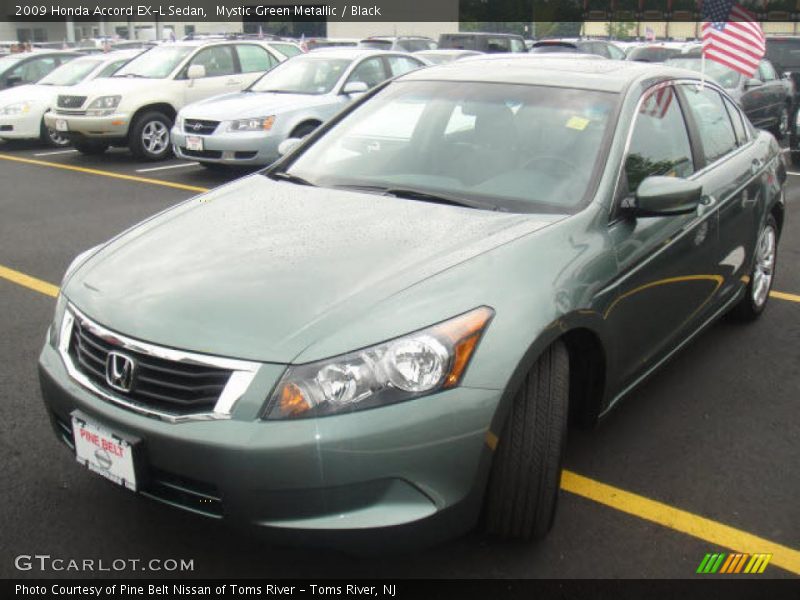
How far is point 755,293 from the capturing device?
5035mm

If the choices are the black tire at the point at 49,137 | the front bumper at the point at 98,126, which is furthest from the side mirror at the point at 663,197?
the black tire at the point at 49,137

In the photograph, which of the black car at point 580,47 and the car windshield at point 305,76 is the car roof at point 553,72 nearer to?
the car windshield at point 305,76

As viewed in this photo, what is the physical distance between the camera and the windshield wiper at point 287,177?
3.79 meters

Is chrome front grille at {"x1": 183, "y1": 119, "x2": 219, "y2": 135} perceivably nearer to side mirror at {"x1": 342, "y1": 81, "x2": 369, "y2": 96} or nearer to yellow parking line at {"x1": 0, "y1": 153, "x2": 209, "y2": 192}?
yellow parking line at {"x1": 0, "y1": 153, "x2": 209, "y2": 192}

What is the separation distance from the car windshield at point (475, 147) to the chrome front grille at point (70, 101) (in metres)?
→ 8.99

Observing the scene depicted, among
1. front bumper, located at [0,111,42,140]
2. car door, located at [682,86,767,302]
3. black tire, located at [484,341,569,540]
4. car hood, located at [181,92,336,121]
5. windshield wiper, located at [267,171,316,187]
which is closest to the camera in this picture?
black tire, located at [484,341,569,540]

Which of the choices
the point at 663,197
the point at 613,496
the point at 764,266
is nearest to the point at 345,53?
the point at 764,266

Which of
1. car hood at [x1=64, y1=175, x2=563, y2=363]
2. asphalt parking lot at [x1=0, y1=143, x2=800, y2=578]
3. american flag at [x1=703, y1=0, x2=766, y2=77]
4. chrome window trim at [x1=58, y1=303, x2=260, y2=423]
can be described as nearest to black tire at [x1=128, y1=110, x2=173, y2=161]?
asphalt parking lot at [x1=0, y1=143, x2=800, y2=578]

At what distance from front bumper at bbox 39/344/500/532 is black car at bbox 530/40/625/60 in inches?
694

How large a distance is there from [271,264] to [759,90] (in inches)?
468

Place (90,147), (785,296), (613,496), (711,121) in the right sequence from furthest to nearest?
(90,147) → (785,296) → (711,121) → (613,496)

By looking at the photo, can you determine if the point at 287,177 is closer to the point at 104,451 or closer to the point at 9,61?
the point at 104,451

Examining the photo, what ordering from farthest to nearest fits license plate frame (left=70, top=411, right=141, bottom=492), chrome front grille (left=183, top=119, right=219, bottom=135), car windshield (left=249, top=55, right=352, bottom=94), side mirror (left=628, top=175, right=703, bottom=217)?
car windshield (left=249, top=55, right=352, bottom=94)
chrome front grille (left=183, top=119, right=219, bottom=135)
side mirror (left=628, top=175, right=703, bottom=217)
license plate frame (left=70, top=411, right=141, bottom=492)

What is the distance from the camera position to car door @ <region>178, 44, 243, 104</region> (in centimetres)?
1255
